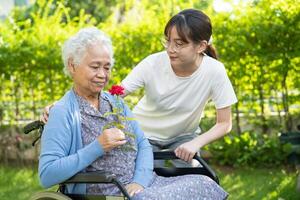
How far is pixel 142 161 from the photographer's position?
3.65 m

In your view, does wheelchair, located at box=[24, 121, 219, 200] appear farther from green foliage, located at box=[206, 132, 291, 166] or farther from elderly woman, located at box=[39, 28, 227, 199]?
green foliage, located at box=[206, 132, 291, 166]

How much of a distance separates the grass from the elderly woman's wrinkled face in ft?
9.08

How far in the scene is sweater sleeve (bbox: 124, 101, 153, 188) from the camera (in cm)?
358

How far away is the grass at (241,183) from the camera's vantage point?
19.8 ft

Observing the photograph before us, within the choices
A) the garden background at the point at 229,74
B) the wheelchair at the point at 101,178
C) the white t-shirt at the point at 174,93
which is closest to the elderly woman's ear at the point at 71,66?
the wheelchair at the point at 101,178

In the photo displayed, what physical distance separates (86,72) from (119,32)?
4447mm

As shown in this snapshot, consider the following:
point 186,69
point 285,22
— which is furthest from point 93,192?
point 285,22

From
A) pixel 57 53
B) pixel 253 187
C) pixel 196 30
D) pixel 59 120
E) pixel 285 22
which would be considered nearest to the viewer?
pixel 59 120

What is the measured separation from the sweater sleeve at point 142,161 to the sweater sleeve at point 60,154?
0.35 meters

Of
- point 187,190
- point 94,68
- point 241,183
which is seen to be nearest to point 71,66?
point 94,68

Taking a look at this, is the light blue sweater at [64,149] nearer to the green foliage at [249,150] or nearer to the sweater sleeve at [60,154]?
the sweater sleeve at [60,154]

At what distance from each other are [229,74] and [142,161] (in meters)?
4.01

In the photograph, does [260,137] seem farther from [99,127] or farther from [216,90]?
[99,127]

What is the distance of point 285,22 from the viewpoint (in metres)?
7.18
